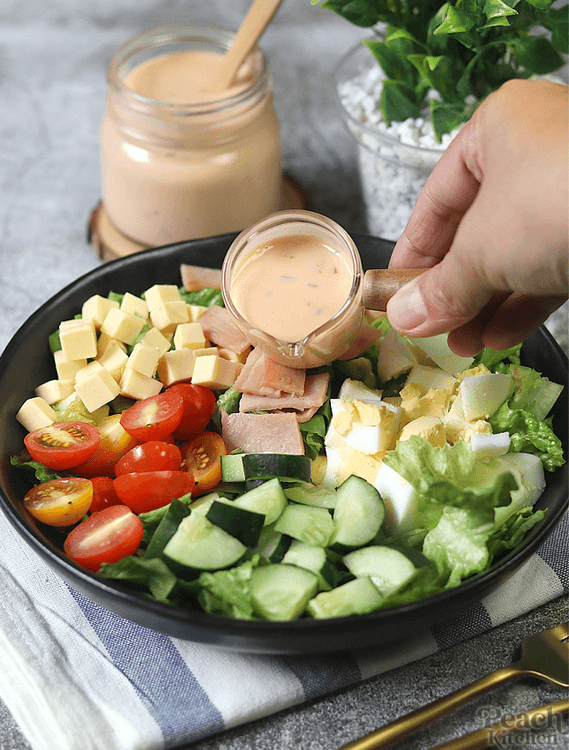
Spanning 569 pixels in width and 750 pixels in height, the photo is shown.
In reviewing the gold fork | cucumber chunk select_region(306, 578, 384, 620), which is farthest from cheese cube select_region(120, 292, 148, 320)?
the gold fork

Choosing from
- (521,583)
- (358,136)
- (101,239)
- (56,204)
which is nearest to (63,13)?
(56,204)

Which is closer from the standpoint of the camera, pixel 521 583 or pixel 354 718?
pixel 354 718

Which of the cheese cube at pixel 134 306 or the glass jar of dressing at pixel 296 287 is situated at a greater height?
the glass jar of dressing at pixel 296 287

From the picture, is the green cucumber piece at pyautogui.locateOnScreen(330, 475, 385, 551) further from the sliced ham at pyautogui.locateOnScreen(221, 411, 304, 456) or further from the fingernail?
the fingernail

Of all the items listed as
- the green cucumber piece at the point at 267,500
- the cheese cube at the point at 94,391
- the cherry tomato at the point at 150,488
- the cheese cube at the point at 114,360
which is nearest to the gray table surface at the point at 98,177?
the green cucumber piece at the point at 267,500

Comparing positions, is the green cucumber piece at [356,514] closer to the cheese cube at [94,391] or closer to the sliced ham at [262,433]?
the sliced ham at [262,433]

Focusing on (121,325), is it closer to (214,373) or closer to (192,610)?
(214,373)

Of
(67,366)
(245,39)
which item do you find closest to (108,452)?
(67,366)

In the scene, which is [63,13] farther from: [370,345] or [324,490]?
[324,490]
